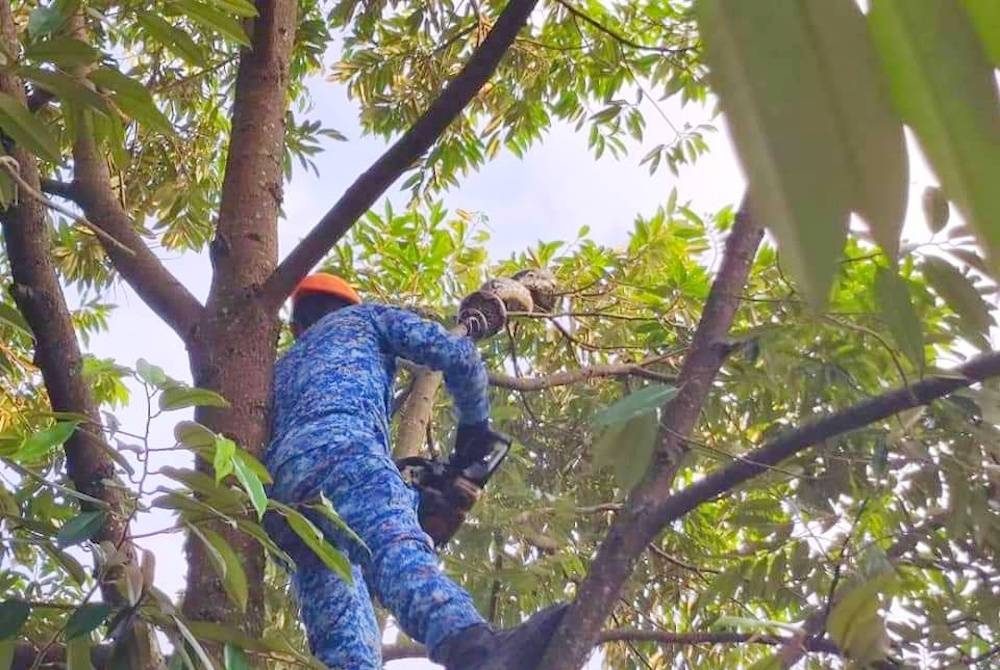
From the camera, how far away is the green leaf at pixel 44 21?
1.05 meters

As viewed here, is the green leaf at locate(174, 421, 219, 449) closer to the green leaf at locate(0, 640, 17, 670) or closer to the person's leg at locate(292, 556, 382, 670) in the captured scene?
the green leaf at locate(0, 640, 17, 670)

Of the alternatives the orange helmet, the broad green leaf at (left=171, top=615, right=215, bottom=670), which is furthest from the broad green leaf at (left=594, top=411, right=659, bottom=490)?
the orange helmet

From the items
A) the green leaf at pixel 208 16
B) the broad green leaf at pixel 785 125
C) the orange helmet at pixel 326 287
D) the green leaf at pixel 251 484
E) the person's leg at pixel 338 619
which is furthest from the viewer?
the orange helmet at pixel 326 287

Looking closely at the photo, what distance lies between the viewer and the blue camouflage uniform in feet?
5.22

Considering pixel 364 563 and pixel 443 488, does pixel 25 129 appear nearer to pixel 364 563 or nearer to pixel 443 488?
pixel 364 563

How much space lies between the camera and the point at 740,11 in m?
0.24

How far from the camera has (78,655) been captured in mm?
1007

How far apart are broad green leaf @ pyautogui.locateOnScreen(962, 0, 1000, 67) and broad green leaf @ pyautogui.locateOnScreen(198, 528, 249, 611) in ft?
2.83

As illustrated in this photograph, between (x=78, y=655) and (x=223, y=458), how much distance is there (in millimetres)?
254

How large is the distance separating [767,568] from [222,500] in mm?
993

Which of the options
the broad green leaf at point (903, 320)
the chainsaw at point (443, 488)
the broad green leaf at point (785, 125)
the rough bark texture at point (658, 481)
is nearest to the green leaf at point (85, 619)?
the rough bark texture at point (658, 481)

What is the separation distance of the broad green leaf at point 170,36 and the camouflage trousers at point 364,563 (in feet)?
2.28

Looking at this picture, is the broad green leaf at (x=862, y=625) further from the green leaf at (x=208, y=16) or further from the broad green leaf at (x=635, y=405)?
the green leaf at (x=208, y=16)

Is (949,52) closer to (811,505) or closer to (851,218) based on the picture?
(851,218)
